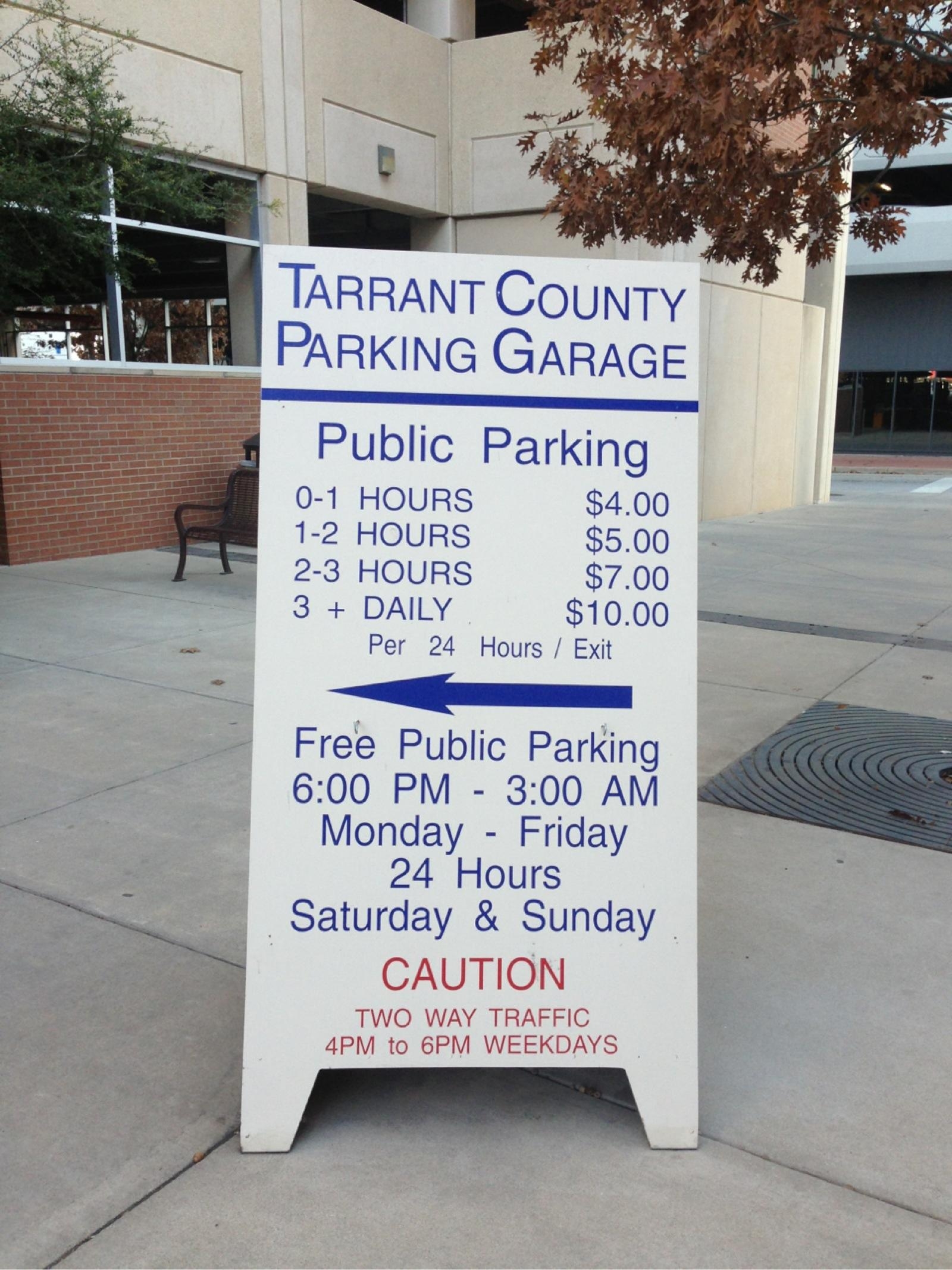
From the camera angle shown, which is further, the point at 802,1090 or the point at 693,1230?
the point at 802,1090

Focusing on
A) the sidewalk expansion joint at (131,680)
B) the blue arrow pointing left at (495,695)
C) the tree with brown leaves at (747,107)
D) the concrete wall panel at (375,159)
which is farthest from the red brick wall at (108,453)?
the blue arrow pointing left at (495,695)

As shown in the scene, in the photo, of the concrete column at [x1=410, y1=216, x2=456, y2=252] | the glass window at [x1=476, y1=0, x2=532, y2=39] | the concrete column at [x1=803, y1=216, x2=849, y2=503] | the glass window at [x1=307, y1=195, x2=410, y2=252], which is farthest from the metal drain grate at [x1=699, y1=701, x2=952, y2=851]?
the glass window at [x1=476, y1=0, x2=532, y2=39]

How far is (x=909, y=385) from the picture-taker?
38250 mm

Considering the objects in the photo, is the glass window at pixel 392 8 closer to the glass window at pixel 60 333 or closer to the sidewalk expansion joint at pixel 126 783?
the glass window at pixel 60 333

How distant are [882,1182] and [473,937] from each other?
102cm

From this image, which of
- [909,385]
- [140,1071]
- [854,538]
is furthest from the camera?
[909,385]

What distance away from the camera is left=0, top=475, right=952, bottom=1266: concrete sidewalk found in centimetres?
233

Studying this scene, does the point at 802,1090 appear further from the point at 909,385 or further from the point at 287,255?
the point at 909,385

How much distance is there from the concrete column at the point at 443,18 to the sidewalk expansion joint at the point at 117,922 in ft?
43.9

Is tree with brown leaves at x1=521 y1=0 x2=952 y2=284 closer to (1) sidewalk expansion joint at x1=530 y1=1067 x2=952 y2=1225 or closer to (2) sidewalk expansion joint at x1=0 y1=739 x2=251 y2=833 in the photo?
(2) sidewalk expansion joint at x1=0 y1=739 x2=251 y2=833

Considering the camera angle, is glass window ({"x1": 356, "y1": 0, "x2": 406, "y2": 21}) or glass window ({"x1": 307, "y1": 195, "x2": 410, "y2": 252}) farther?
glass window ({"x1": 307, "y1": 195, "x2": 410, "y2": 252})

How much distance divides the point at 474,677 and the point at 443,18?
14.1 metres

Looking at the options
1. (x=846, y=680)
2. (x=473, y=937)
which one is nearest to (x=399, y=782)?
(x=473, y=937)

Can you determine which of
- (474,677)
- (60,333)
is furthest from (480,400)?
(60,333)
